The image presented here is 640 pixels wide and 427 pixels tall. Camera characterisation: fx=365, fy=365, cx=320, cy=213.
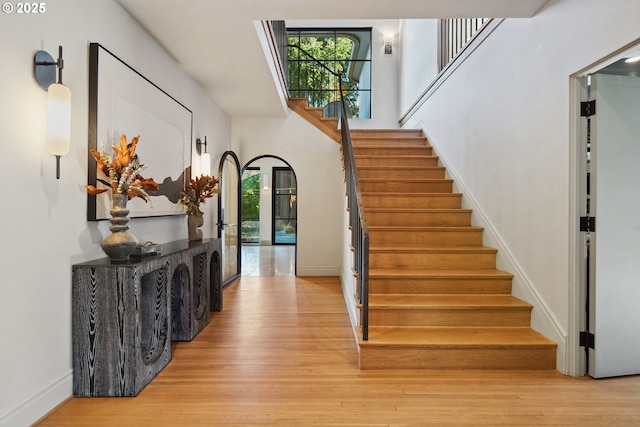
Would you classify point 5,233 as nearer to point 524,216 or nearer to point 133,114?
point 133,114

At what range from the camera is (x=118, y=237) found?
2.30 metres

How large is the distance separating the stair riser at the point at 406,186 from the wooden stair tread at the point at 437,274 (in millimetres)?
1426

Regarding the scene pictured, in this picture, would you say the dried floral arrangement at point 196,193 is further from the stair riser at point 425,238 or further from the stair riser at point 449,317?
the stair riser at point 449,317

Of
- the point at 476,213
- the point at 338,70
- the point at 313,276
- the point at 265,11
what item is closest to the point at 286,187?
the point at 338,70

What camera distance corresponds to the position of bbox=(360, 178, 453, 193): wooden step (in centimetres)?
459

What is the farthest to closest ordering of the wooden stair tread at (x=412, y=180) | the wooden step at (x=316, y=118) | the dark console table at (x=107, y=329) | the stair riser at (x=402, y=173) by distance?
1. the wooden step at (x=316, y=118)
2. the stair riser at (x=402, y=173)
3. the wooden stair tread at (x=412, y=180)
4. the dark console table at (x=107, y=329)

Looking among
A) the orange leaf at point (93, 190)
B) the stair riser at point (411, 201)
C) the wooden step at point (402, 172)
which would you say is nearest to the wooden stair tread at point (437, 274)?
the stair riser at point (411, 201)

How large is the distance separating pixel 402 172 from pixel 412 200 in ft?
2.19

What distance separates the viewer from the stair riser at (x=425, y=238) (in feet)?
12.4

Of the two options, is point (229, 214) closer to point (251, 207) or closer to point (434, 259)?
point (434, 259)

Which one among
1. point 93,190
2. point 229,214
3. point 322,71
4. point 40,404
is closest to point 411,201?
point 229,214

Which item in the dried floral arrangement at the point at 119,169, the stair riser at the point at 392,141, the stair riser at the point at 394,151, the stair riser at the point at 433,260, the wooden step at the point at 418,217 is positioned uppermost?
the stair riser at the point at 392,141

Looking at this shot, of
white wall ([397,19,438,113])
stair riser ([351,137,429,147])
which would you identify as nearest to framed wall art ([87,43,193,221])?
stair riser ([351,137,429,147])

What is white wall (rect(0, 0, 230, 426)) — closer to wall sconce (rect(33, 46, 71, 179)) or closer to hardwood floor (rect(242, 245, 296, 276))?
wall sconce (rect(33, 46, 71, 179))
